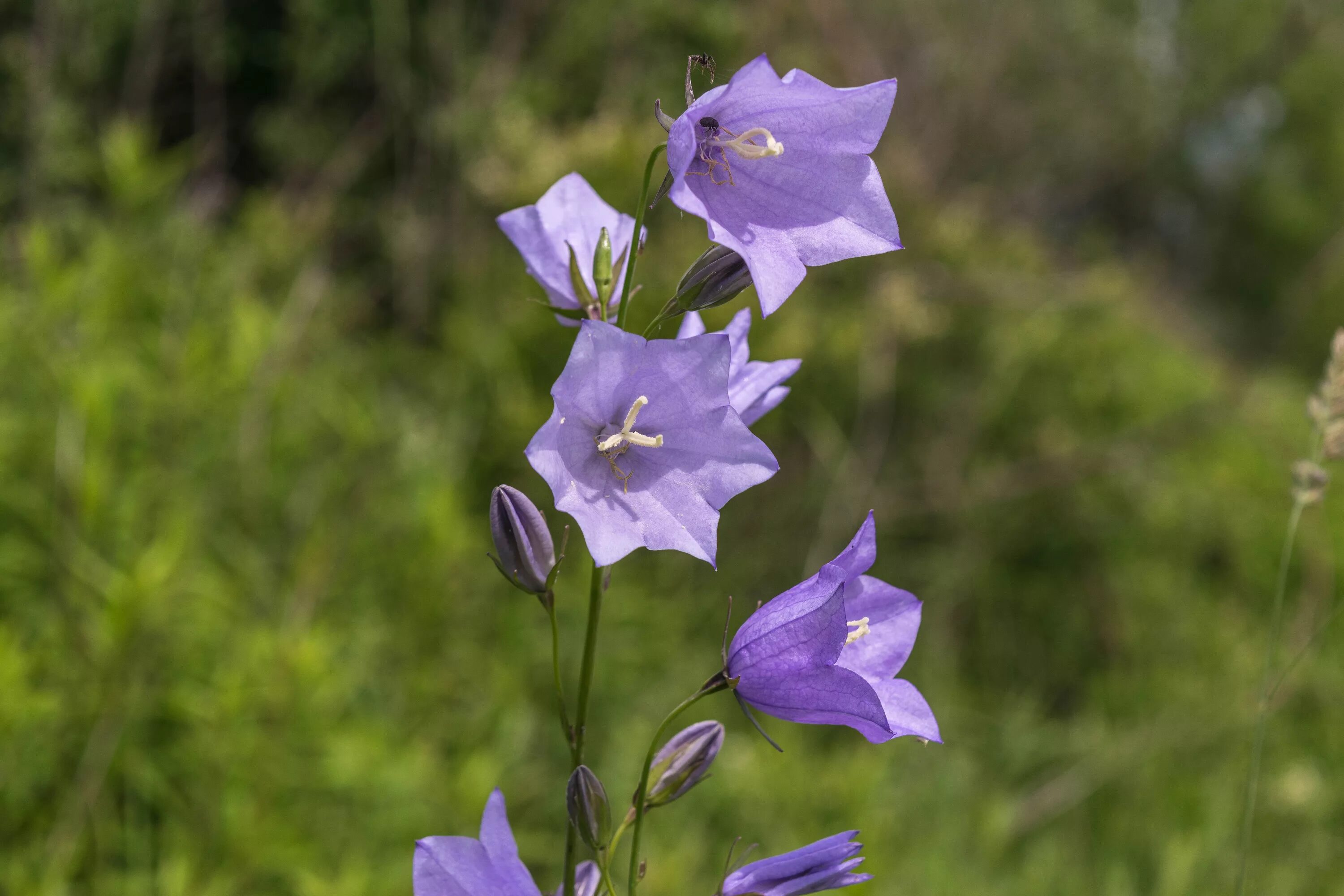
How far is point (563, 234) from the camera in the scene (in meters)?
1.27

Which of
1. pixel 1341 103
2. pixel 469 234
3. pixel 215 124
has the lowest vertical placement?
pixel 1341 103

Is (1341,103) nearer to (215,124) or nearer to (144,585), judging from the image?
(215,124)

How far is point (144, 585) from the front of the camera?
2.44 metres

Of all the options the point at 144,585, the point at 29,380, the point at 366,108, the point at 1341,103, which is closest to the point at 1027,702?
the point at 144,585

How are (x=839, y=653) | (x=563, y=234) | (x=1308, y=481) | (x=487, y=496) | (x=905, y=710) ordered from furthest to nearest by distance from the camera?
(x=487, y=496), (x=1308, y=481), (x=563, y=234), (x=905, y=710), (x=839, y=653)

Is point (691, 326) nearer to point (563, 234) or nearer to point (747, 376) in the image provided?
point (747, 376)

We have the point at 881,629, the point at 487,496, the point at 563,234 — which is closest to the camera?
the point at 881,629

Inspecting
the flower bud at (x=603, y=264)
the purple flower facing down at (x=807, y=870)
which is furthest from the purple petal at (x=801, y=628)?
the flower bud at (x=603, y=264)

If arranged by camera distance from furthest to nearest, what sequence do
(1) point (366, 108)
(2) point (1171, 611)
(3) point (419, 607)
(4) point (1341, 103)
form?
(4) point (1341, 103) → (1) point (366, 108) → (2) point (1171, 611) → (3) point (419, 607)

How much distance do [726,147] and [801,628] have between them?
1.87 feet

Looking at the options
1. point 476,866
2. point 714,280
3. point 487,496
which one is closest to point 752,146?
point 714,280

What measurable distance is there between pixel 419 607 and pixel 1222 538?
5367 millimetres

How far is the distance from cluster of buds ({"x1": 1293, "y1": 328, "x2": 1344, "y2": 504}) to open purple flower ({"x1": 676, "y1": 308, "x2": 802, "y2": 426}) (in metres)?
0.94

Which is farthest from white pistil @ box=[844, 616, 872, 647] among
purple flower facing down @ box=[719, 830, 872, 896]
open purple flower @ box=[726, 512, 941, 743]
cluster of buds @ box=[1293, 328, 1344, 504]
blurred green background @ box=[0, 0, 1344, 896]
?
cluster of buds @ box=[1293, 328, 1344, 504]
